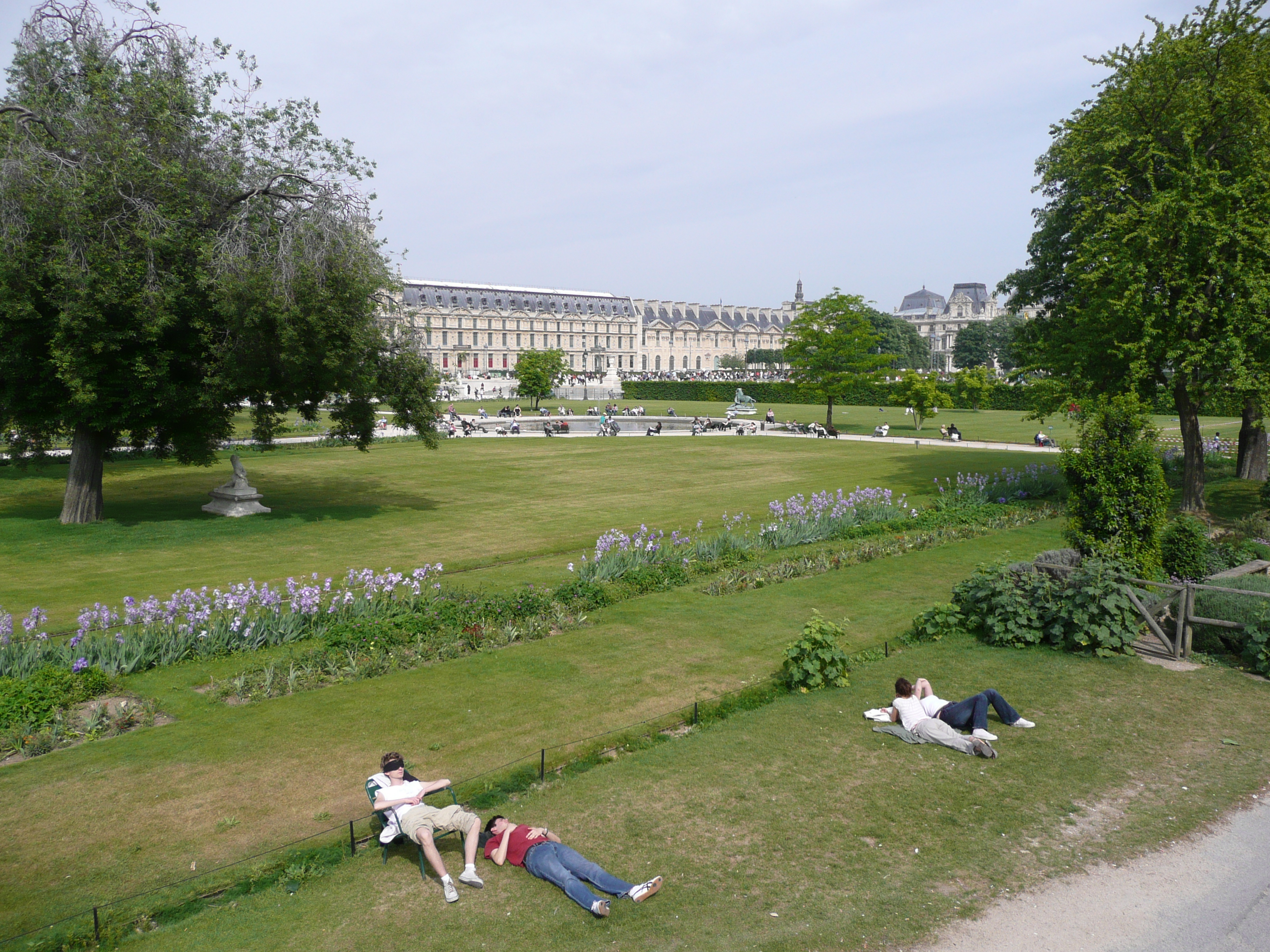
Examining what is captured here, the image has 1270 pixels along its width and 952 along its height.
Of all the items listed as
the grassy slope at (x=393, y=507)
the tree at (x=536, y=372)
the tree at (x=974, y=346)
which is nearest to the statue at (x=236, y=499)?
the grassy slope at (x=393, y=507)

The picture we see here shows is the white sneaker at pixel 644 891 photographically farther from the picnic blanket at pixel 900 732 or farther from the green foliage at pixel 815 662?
the green foliage at pixel 815 662

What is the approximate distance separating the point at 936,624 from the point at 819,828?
21.6 ft

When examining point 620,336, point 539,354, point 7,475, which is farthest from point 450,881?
point 620,336

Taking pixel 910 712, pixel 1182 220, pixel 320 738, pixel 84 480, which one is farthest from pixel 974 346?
pixel 320 738

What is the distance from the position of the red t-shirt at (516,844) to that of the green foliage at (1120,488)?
11.0 m

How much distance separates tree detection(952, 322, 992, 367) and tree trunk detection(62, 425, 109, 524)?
373ft

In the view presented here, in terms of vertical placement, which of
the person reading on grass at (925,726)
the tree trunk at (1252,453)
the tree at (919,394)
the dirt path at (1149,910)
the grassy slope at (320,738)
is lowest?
the grassy slope at (320,738)

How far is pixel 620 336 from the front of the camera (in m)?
168

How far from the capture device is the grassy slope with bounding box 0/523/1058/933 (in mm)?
7352

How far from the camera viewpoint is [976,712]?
9.36 meters

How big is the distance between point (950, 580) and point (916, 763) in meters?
8.82

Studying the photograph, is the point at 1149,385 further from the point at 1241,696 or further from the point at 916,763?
the point at 916,763

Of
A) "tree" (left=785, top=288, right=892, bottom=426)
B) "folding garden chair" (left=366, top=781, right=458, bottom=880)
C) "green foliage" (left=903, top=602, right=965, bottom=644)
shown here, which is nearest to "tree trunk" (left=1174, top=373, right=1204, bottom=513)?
"green foliage" (left=903, top=602, right=965, bottom=644)

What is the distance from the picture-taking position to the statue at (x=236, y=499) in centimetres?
2405
